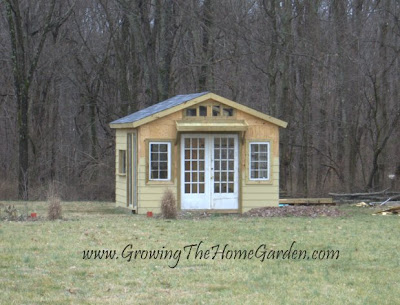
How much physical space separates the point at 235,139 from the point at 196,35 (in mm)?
10470

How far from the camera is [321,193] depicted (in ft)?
96.3

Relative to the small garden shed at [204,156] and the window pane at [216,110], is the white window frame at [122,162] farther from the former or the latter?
the window pane at [216,110]

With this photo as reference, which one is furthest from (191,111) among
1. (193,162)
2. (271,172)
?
(271,172)

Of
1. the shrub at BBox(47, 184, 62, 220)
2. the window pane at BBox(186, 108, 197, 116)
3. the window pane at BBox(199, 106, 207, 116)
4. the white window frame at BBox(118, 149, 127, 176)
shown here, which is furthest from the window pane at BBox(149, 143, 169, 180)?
the shrub at BBox(47, 184, 62, 220)

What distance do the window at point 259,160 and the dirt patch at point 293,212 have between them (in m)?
0.96

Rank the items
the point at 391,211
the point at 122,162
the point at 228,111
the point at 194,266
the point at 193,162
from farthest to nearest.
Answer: the point at 122,162, the point at 391,211, the point at 228,111, the point at 193,162, the point at 194,266

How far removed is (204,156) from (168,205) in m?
3.02

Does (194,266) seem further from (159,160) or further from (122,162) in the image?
(122,162)

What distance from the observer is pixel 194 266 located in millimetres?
12141

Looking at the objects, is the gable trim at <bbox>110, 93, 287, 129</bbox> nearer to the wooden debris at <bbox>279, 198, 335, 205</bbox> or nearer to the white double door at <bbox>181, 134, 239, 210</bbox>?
the white double door at <bbox>181, 134, 239, 210</bbox>

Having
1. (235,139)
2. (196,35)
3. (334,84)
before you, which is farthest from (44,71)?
(235,139)

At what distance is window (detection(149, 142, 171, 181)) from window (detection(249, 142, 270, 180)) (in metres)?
2.28

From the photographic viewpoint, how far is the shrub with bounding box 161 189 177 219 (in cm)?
1900

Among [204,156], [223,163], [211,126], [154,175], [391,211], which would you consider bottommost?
[391,211]
